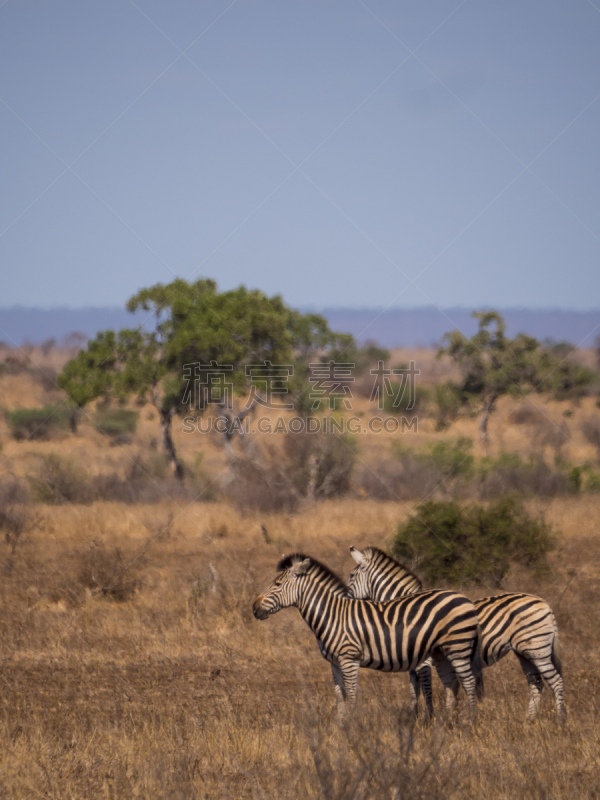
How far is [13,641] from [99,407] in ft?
74.4

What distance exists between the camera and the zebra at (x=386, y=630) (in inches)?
270

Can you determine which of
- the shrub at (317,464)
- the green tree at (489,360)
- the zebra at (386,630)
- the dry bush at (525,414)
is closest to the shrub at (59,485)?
the shrub at (317,464)

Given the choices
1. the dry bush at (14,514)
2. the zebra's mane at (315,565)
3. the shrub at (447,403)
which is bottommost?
the dry bush at (14,514)

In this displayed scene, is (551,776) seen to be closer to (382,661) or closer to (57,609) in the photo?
(382,661)

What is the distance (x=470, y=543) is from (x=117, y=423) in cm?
2300

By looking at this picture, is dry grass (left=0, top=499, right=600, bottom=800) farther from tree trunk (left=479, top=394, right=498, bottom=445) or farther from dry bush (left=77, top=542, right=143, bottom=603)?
tree trunk (left=479, top=394, right=498, bottom=445)

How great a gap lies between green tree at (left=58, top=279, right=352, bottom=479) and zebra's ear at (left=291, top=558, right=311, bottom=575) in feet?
51.5

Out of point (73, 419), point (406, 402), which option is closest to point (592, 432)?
Answer: point (406, 402)

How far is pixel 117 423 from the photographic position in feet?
112

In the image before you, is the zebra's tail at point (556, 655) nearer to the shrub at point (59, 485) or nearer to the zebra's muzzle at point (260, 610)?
the zebra's muzzle at point (260, 610)

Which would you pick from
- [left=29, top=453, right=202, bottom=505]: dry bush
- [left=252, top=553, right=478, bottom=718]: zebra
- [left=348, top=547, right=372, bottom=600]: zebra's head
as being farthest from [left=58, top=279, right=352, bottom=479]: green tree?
[left=252, top=553, right=478, bottom=718]: zebra

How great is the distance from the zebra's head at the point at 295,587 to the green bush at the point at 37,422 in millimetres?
27796

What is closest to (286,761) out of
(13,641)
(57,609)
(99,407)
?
(13,641)

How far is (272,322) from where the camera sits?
2359 centimetres
